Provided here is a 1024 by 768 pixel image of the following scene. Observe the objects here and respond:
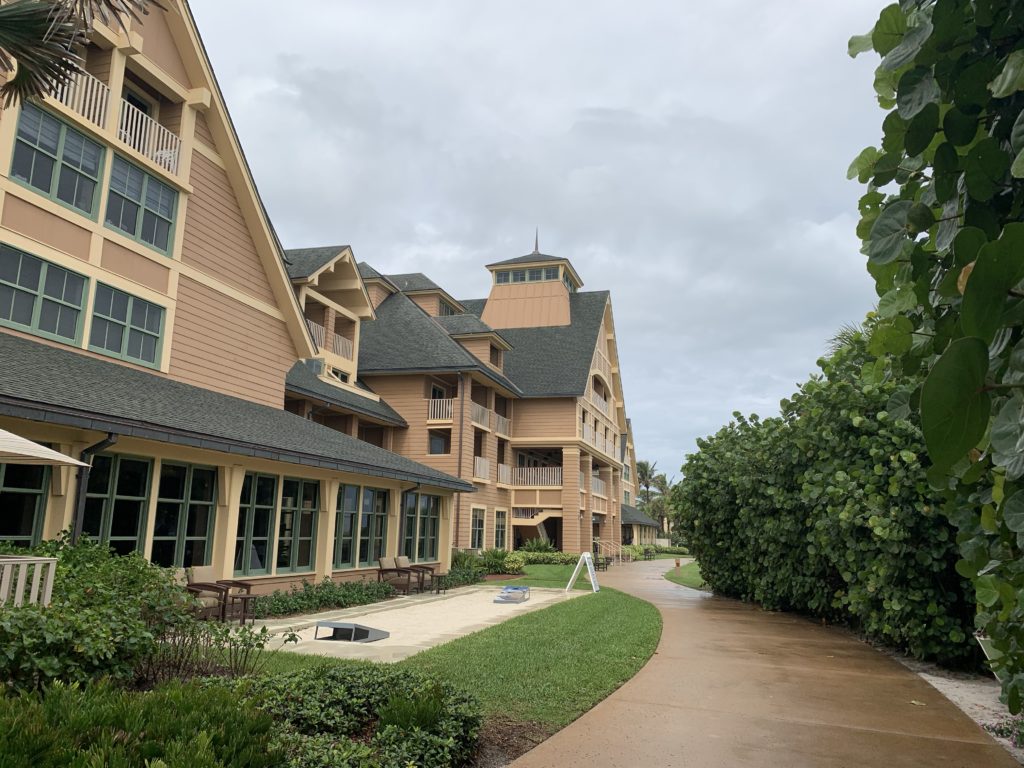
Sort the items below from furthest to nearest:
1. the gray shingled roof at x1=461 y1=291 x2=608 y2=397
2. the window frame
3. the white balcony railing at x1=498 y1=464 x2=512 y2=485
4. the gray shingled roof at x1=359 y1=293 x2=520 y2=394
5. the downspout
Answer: the gray shingled roof at x1=461 y1=291 x2=608 y2=397 → the white balcony railing at x1=498 y1=464 x2=512 y2=485 → the gray shingled roof at x1=359 y1=293 x2=520 y2=394 → the window frame → the downspout

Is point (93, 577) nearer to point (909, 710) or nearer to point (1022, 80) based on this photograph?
point (909, 710)

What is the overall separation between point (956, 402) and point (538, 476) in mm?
35162

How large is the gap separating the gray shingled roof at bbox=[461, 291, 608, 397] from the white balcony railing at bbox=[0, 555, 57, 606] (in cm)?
2860

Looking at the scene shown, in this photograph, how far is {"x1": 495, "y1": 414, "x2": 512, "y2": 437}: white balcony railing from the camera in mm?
34322

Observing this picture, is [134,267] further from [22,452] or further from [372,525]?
[372,525]

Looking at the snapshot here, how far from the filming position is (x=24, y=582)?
7605mm

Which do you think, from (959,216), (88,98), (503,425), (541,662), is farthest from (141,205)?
(503,425)

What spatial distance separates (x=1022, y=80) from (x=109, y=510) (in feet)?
42.8

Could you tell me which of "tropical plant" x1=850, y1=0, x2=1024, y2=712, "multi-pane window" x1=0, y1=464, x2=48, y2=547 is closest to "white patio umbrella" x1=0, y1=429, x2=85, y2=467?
"multi-pane window" x1=0, y1=464, x2=48, y2=547

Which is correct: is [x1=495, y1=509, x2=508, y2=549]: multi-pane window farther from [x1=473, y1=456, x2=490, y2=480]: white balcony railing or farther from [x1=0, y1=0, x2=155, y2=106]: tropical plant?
[x1=0, y1=0, x2=155, y2=106]: tropical plant

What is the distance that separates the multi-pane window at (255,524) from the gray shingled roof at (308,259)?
861 centimetres

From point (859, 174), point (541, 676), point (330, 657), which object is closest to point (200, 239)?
point (330, 657)

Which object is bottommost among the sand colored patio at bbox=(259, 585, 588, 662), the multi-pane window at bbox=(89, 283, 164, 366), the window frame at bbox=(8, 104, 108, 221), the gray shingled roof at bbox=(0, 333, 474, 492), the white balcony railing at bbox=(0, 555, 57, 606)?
the sand colored patio at bbox=(259, 585, 588, 662)

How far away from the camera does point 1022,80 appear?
69.3 inches
